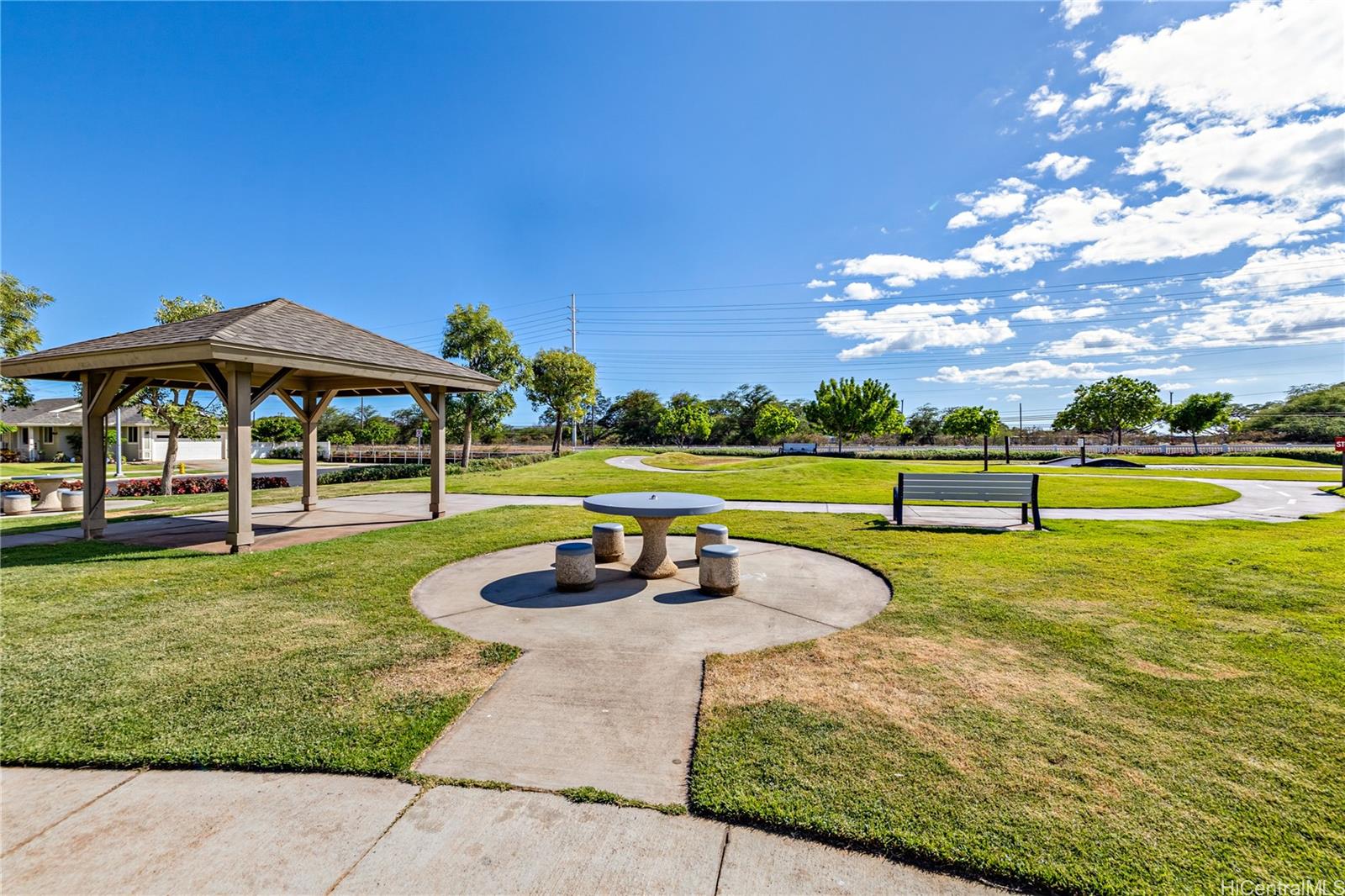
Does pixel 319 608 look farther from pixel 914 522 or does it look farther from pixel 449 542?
pixel 914 522

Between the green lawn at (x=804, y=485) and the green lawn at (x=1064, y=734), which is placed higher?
the green lawn at (x=804, y=485)

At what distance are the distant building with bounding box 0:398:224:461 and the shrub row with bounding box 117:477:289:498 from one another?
2204 cm

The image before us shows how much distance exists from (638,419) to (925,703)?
71230 millimetres

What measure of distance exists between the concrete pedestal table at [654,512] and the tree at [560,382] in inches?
1062

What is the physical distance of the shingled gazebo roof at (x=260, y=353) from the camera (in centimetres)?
803

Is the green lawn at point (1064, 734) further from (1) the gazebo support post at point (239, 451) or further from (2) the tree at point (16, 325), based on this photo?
(2) the tree at point (16, 325)

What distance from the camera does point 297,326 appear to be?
9.84 metres

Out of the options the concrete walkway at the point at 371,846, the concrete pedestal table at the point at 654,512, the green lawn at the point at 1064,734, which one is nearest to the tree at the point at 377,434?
the concrete pedestal table at the point at 654,512

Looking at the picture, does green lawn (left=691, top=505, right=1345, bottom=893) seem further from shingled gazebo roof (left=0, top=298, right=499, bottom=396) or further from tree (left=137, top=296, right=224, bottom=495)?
tree (left=137, top=296, right=224, bottom=495)

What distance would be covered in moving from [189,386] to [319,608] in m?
10.7

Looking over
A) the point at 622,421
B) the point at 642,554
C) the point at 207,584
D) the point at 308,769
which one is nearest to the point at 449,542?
the point at 207,584

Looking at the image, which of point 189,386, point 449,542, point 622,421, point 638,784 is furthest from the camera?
→ point 622,421

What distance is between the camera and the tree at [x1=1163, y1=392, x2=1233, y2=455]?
4834 centimetres

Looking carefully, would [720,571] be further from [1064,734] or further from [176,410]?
[176,410]
